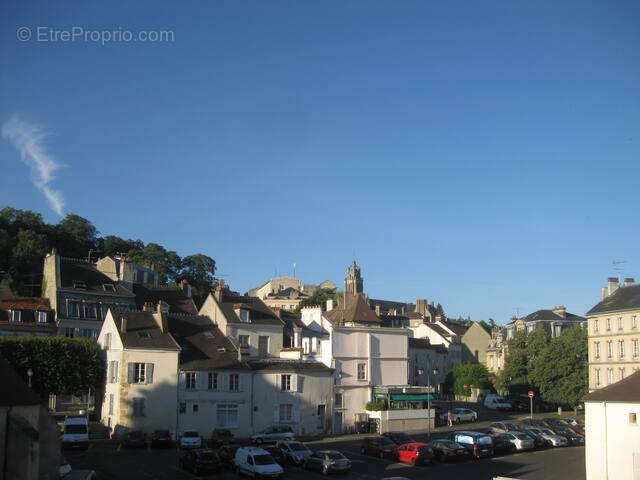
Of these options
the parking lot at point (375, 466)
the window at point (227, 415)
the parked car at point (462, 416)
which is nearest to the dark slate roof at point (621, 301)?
the parked car at point (462, 416)

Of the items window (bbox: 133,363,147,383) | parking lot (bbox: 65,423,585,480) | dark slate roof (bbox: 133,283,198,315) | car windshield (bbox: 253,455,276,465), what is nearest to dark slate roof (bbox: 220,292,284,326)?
window (bbox: 133,363,147,383)

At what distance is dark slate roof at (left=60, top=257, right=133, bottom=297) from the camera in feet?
238

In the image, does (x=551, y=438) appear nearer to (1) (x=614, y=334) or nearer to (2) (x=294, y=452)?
(2) (x=294, y=452)

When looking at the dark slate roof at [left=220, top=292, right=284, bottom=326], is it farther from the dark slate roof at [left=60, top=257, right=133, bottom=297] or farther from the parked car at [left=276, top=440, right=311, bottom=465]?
the parked car at [left=276, top=440, right=311, bottom=465]

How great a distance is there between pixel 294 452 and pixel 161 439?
1147 centimetres

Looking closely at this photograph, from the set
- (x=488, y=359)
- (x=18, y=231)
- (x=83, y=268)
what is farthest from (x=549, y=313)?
(x=18, y=231)

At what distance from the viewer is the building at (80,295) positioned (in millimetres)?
70062

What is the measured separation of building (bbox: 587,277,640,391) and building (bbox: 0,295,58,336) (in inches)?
2229

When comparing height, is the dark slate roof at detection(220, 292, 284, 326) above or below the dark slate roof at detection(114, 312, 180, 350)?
above

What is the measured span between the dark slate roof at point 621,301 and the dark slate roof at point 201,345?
131ft

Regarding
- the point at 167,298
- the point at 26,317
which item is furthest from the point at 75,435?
the point at 167,298

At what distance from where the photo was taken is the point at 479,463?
139 ft

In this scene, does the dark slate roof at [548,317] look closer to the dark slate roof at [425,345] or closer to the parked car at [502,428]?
the dark slate roof at [425,345]

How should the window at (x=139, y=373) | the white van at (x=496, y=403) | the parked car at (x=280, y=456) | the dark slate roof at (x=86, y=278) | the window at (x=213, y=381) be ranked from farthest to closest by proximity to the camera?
the white van at (x=496, y=403) → the dark slate roof at (x=86, y=278) → the window at (x=213, y=381) → the window at (x=139, y=373) → the parked car at (x=280, y=456)
